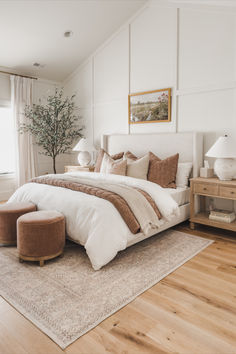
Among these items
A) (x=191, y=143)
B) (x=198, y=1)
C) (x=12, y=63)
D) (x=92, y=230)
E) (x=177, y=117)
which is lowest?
(x=92, y=230)

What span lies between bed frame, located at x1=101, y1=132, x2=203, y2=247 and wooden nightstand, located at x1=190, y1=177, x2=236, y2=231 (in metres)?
0.15

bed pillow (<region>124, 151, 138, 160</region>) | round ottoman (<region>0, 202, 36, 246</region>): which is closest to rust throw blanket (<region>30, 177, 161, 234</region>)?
round ottoman (<region>0, 202, 36, 246</region>)

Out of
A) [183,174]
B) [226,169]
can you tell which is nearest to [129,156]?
[183,174]

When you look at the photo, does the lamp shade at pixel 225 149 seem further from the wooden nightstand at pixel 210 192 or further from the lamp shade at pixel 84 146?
the lamp shade at pixel 84 146

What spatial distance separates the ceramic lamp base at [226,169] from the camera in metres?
3.37

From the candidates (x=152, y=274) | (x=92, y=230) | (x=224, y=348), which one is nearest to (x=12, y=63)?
(x=92, y=230)

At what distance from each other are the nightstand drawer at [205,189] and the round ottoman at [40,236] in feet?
5.90

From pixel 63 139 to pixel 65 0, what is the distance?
7.75 ft

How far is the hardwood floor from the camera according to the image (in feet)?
5.22

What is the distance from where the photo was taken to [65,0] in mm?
3912

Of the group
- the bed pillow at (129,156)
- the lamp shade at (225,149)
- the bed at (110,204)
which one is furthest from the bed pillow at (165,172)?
the lamp shade at (225,149)

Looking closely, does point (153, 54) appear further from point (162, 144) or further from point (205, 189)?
point (205, 189)

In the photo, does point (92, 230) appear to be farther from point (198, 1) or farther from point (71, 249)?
point (198, 1)

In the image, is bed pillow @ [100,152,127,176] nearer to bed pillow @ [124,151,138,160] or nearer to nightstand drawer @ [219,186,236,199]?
bed pillow @ [124,151,138,160]
